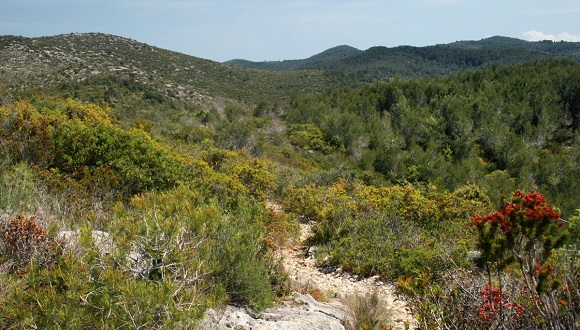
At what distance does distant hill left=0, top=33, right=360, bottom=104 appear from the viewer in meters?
37.7

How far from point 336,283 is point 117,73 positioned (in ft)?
153

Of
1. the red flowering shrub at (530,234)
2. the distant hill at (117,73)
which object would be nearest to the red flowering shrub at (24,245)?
the red flowering shrub at (530,234)

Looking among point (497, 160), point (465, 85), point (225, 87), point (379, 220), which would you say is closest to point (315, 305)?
point (379, 220)

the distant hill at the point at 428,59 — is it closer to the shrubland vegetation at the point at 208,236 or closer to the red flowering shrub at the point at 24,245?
the shrubland vegetation at the point at 208,236

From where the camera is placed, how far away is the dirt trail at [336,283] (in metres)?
4.92

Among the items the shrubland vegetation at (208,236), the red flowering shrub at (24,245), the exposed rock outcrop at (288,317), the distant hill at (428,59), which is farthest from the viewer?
the distant hill at (428,59)

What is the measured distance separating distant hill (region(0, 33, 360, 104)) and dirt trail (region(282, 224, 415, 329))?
29120 millimetres

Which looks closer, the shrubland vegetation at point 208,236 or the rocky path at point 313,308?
the shrubland vegetation at point 208,236

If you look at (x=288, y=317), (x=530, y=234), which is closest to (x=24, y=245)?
(x=288, y=317)

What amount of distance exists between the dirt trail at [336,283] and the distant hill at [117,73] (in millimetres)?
29120

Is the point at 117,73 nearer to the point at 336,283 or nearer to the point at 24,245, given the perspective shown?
the point at 336,283

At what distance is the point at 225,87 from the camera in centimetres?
5438

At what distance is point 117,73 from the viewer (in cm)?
4622

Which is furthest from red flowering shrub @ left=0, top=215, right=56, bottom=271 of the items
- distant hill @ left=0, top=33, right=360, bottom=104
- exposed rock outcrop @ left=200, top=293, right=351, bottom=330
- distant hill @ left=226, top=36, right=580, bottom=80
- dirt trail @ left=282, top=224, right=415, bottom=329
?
distant hill @ left=226, top=36, right=580, bottom=80
